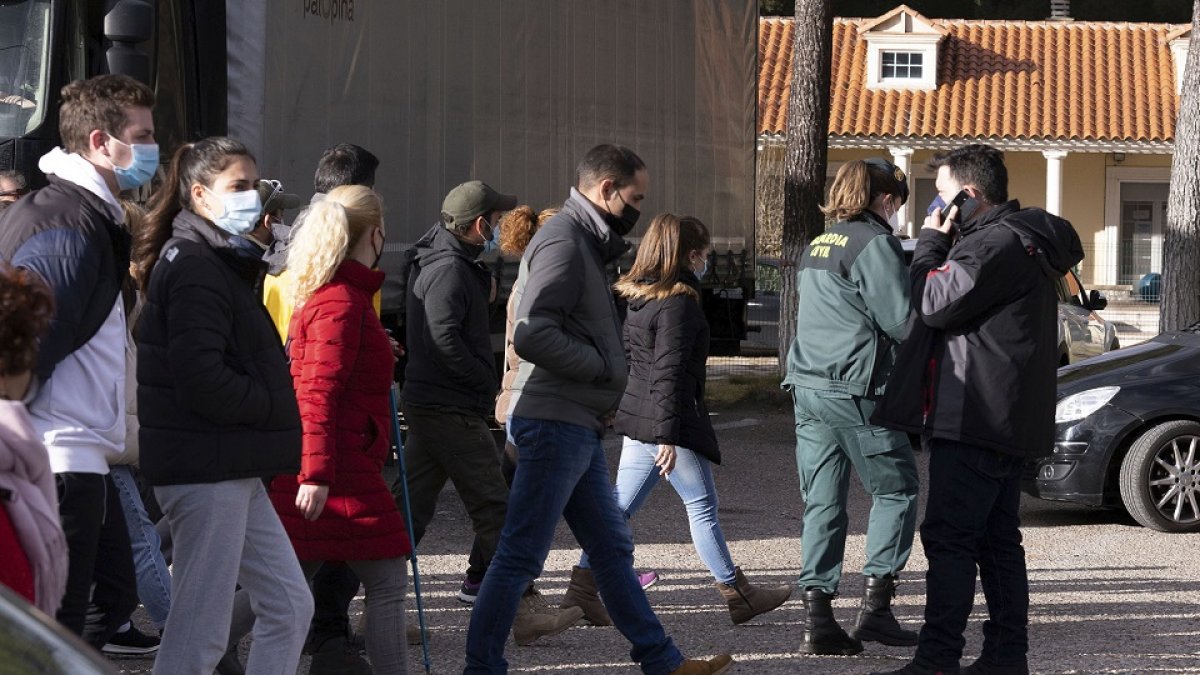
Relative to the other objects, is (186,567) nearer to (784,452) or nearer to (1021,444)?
(1021,444)

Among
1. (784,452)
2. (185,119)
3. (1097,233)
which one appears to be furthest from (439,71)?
(1097,233)

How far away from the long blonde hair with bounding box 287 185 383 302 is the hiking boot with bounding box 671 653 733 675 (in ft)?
5.73

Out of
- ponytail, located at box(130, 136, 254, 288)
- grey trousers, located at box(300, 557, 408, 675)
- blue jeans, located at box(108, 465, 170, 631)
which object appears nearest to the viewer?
ponytail, located at box(130, 136, 254, 288)

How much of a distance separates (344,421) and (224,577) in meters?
0.67

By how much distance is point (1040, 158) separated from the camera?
1603 inches

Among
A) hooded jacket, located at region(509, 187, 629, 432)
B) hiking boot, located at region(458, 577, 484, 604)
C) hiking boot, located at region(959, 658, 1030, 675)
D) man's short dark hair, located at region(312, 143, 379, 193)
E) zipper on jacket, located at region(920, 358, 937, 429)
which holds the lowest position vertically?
hiking boot, located at region(458, 577, 484, 604)

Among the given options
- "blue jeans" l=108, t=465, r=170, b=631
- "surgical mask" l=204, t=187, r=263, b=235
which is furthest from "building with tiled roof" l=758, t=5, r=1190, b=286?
"surgical mask" l=204, t=187, r=263, b=235

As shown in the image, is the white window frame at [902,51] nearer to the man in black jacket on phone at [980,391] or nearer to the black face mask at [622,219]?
the man in black jacket on phone at [980,391]

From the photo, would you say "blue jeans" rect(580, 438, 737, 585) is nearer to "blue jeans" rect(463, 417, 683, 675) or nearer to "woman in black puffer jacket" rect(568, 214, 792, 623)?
"woman in black puffer jacket" rect(568, 214, 792, 623)

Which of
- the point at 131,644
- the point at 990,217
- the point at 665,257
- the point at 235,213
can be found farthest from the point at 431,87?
the point at 235,213

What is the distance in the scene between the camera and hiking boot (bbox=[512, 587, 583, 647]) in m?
6.92

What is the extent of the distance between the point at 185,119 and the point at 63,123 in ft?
15.1

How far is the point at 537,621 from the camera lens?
6.92 meters

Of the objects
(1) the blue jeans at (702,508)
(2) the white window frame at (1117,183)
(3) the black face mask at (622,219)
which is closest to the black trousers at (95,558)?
(3) the black face mask at (622,219)
